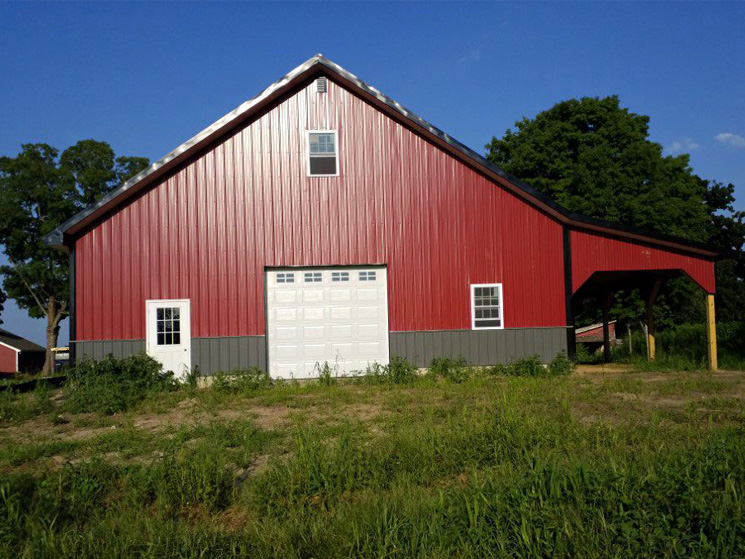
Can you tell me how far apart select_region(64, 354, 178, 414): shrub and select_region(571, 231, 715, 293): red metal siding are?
1038 centimetres

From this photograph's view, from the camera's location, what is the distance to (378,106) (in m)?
15.0

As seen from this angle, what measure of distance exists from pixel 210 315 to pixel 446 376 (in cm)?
578

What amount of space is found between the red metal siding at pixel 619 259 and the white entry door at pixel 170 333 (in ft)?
31.8

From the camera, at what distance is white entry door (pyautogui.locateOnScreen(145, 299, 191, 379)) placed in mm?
14023

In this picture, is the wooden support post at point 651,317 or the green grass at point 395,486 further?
the wooden support post at point 651,317

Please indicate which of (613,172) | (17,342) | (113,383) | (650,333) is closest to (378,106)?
(113,383)

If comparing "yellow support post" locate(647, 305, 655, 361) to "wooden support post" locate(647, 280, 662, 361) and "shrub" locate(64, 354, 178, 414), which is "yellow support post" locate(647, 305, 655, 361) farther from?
"shrub" locate(64, 354, 178, 414)

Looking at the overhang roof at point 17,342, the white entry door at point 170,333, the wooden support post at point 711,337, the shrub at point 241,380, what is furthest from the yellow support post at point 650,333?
the overhang roof at point 17,342

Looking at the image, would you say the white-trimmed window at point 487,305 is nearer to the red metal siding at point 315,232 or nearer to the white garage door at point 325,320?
the red metal siding at point 315,232

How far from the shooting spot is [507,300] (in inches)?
595

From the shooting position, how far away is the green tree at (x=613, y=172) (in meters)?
32.2

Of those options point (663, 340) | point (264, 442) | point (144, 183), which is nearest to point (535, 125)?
point (663, 340)

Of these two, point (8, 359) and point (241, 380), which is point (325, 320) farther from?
point (8, 359)

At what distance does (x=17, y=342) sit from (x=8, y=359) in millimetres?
2891
